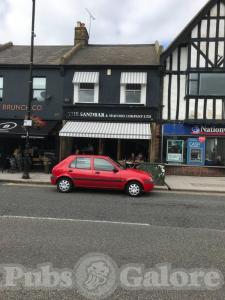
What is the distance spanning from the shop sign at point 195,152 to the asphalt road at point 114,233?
7.61 m

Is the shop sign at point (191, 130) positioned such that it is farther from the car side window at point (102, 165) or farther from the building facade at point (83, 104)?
the car side window at point (102, 165)

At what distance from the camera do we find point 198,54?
1959 cm

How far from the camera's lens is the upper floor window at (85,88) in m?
20.1

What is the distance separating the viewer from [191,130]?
19625mm

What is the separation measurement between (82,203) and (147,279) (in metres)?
6.16

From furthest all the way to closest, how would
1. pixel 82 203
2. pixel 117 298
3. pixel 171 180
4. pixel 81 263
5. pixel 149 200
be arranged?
pixel 171 180 → pixel 149 200 → pixel 82 203 → pixel 81 263 → pixel 117 298

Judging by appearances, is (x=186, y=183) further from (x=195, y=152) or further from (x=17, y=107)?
(x=17, y=107)

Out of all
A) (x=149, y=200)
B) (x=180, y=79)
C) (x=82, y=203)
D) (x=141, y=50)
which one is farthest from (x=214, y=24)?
(x=82, y=203)

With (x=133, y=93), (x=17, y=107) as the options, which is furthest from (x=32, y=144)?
(x=133, y=93)

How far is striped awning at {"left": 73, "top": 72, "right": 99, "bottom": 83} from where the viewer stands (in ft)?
65.7

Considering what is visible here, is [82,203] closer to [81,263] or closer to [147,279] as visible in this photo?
[81,263]

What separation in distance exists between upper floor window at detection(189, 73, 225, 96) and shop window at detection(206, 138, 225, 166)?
2572 millimetres

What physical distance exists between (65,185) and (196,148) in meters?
9.15

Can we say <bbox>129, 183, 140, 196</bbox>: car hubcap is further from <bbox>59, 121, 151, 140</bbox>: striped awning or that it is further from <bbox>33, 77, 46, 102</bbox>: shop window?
<bbox>33, 77, 46, 102</bbox>: shop window
